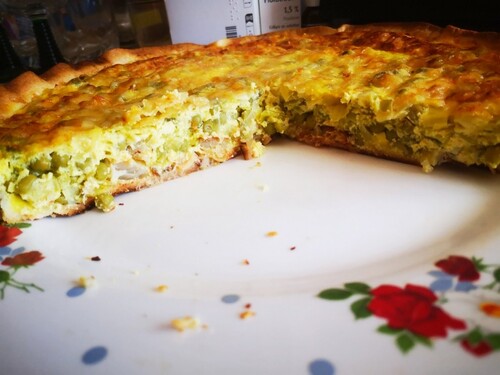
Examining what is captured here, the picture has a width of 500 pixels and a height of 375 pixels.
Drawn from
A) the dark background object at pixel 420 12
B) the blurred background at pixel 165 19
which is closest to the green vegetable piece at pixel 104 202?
the blurred background at pixel 165 19

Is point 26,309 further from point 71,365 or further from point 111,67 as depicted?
point 111,67

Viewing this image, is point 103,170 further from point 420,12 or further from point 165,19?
point 165,19

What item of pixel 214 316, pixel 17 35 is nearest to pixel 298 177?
pixel 214 316

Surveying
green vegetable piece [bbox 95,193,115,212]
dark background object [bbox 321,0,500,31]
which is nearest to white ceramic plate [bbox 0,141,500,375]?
green vegetable piece [bbox 95,193,115,212]

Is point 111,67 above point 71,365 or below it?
above

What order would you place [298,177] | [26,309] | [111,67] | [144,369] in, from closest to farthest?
[144,369]
[26,309]
[298,177]
[111,67]

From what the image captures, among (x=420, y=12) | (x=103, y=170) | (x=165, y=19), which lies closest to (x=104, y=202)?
(x=103, y=170)

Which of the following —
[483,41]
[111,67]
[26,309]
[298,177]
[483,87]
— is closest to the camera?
[26,309]

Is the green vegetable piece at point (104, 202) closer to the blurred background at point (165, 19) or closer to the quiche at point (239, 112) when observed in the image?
the quiche at point (239, 112)
